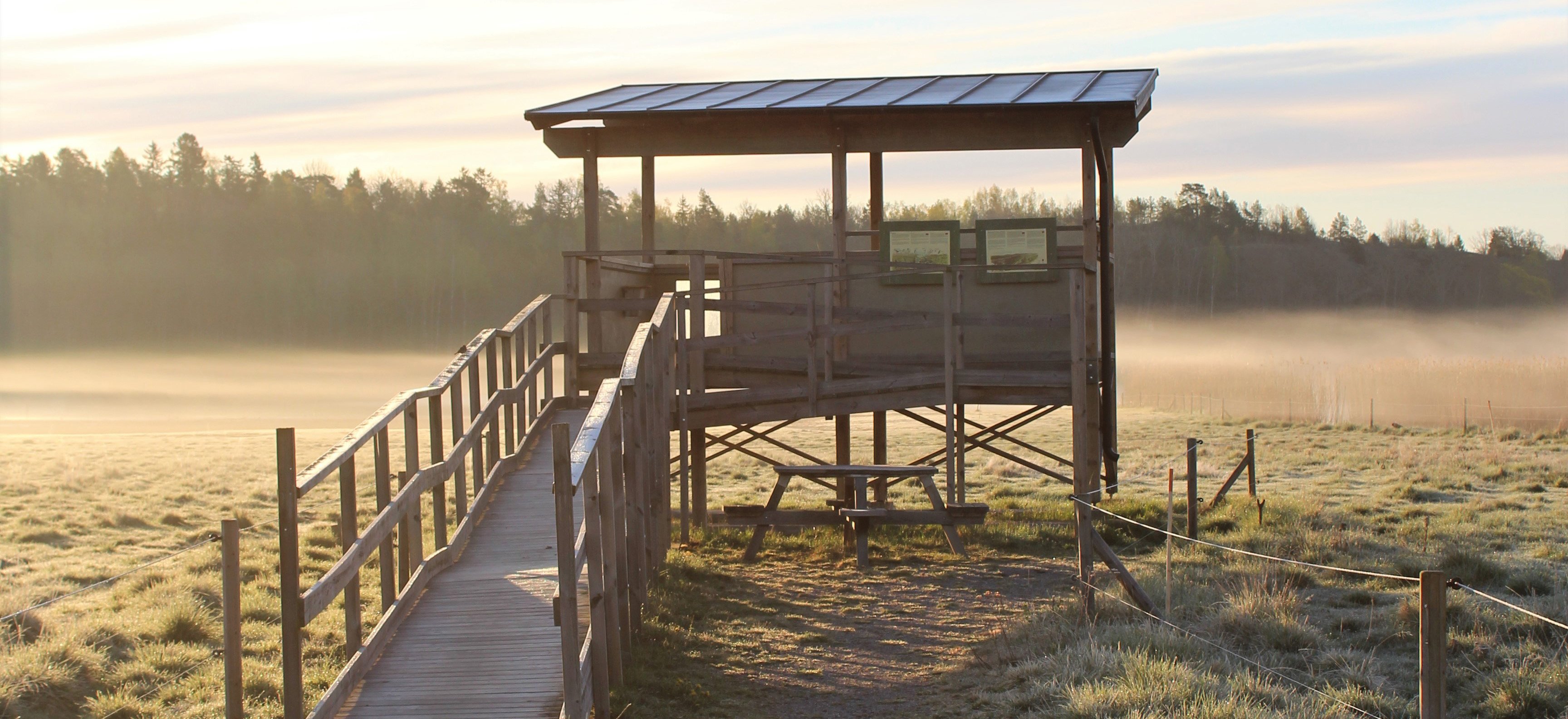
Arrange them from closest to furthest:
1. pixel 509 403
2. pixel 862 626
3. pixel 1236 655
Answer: pixel 1236 655
pixel 862 626
pixel 509 403

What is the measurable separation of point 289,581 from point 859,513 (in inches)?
288

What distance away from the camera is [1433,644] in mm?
5254

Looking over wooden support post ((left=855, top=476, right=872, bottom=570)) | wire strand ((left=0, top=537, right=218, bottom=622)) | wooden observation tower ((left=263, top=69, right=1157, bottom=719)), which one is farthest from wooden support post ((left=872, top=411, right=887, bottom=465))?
wire strand ((left=0, top=537, right=218, bottom=622))

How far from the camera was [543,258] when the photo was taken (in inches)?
4867

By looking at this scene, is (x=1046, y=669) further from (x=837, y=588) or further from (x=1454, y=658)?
(x=837, y=588)

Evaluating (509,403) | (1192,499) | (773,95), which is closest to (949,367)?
(1192,499)

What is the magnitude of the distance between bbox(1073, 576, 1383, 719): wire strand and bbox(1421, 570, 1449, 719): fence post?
1.86 m

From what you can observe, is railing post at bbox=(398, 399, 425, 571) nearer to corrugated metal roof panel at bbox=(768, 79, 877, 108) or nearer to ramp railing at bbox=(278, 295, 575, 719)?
ramp railing at bbox=(278, 295, 575, 719)

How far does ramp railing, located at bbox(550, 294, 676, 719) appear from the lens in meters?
6.22

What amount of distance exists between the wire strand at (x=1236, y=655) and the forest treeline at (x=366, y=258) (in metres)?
112

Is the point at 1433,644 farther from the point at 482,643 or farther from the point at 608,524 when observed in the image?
the point at 482,643

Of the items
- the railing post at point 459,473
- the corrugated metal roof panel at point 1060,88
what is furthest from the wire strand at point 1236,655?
the corrugated metal roof panel at point 1060,88

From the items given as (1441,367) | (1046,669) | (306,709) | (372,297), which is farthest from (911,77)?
(372,297)

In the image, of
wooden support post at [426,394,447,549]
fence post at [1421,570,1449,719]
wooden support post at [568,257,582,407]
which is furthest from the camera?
wooden support post at [568,257,582,407]
